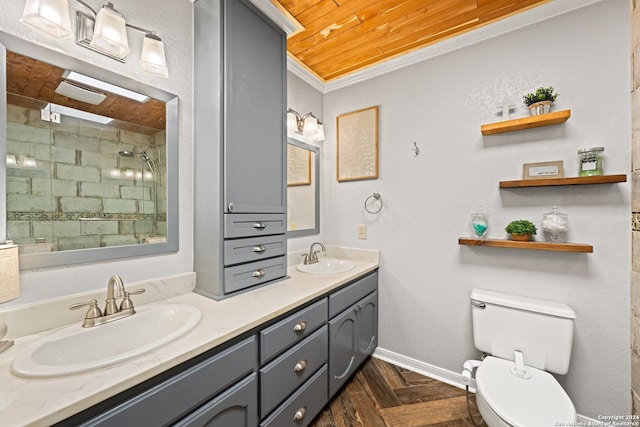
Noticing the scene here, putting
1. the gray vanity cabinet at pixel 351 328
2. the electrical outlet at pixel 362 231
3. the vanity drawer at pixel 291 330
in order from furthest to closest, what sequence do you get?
1. the electrical outlet at pixel 362 231
2. the gray vanity cabinet at pixel 351 328
3. the vanity drawer at pixel 291 330

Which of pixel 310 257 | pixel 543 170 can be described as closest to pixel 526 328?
pixel 543 170

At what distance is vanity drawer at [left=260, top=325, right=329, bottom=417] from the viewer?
1083 mm

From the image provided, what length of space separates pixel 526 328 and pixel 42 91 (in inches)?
99.7

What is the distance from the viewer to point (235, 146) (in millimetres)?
1299

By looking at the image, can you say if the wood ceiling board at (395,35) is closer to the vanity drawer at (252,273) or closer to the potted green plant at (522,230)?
the potted green plant at (522,230)

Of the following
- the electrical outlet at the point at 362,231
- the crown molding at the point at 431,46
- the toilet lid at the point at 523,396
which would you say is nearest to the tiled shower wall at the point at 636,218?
the toilet lid at the point at 523,396

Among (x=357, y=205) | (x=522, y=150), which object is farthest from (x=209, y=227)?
(x=522, y=150)

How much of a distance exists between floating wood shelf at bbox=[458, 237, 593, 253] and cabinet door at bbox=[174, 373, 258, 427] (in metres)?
1.49

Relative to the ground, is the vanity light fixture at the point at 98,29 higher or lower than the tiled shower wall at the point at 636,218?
higher

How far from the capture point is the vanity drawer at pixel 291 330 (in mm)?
1081

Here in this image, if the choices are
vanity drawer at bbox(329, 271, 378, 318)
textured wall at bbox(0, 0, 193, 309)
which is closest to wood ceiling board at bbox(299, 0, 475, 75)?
textured wall at bbox(0, 0, 193, 309)

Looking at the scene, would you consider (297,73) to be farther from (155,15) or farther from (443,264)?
(443,264)

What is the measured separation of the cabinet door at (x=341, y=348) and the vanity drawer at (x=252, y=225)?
0.66 meters

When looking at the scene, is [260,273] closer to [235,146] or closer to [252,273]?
[252,273]
